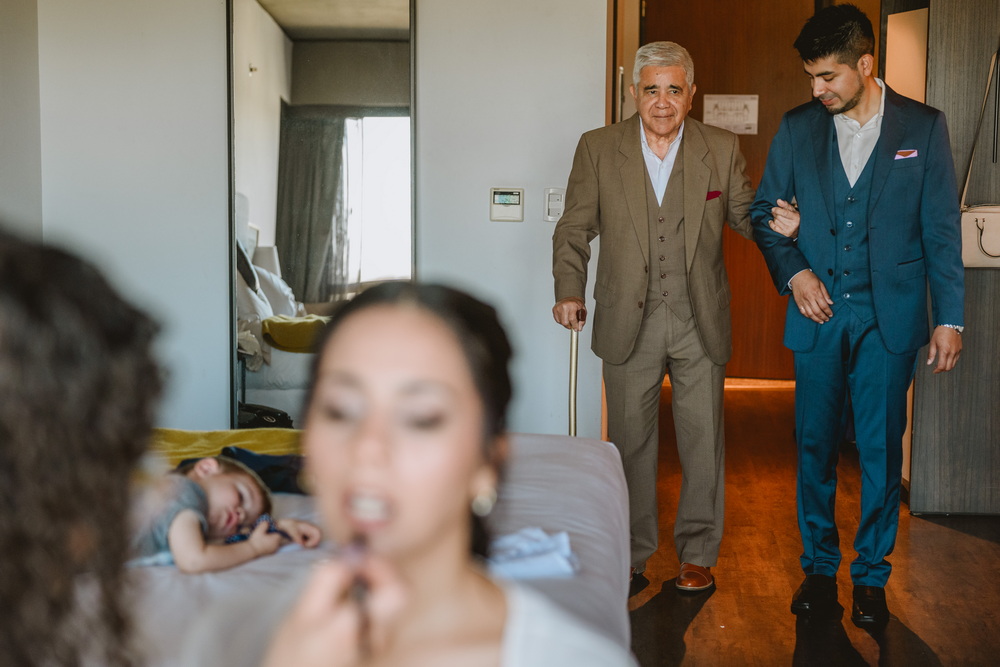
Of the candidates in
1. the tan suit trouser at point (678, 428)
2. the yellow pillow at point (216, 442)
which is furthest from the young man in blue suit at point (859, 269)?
the yellow pillow at point (216, 442)

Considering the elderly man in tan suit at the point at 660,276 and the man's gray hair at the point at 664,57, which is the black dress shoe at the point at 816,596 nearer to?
the elderly man in tan suit at the point at 660,276

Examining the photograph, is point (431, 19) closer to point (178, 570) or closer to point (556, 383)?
point (556, 383)

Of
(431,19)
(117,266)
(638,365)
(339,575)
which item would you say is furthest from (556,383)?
(339,575)

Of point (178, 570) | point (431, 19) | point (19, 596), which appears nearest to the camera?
point (19, 596)

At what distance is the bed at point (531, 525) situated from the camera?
1.29 m

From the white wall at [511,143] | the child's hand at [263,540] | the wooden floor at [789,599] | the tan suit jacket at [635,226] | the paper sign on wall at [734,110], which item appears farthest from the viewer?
the paper sign on wall at [734,110]

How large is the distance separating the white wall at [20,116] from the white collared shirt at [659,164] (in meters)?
2.13

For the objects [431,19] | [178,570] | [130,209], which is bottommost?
[178,570]

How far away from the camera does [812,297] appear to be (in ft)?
8.89

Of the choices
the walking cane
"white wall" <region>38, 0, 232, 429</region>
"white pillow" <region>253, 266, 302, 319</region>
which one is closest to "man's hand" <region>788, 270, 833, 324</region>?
the walking cane

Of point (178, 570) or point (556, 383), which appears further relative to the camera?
point (556, 383)

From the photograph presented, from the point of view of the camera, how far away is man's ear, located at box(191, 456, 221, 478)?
5.71 ft

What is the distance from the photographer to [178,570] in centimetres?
147

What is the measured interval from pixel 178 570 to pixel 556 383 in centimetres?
234
